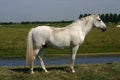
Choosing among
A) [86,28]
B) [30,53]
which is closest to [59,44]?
[30,53]

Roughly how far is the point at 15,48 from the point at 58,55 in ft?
20.7

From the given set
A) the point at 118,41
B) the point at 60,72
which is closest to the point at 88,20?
the point at 60,72

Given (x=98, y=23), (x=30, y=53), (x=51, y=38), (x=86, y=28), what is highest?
(x=98, y=23)

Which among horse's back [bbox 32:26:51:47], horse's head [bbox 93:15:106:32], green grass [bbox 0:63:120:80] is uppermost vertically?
horse's head [bbox 93:15:106:32]

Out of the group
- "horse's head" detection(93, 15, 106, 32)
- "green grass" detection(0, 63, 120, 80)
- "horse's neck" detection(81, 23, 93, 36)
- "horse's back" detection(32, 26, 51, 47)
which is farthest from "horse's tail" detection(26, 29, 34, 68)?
"horse's head" detection(93, 15, 106, 32)

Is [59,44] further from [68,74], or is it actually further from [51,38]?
[68,74]

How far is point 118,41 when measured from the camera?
48156 mm

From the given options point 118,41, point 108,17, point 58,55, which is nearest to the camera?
point 58,55

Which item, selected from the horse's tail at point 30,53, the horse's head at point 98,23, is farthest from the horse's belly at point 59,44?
the horse's head at point 98,23

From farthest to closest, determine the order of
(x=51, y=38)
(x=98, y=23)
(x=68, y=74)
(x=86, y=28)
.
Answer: (x=98, y=23), (x=86, y=28), (x=51, y=38), (x=68, y=74)

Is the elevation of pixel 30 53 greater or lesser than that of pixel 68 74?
greater

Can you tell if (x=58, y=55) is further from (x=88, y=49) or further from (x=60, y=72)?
(x=60, y=72)

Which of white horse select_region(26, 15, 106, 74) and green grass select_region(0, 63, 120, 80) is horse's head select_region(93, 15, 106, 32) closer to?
white horse select_region(26, 15, 106, 74)

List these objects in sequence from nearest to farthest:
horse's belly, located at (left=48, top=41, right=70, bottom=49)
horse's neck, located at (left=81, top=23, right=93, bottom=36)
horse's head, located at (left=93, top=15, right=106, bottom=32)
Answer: horse's belly, located at (left=48, top=41, right=70, bottom=49) < horse's neck, located at (left=81, top=23, right=93, bottom=36) < horse's head, located at (left=93, top=15, right=106, bottom=32)
